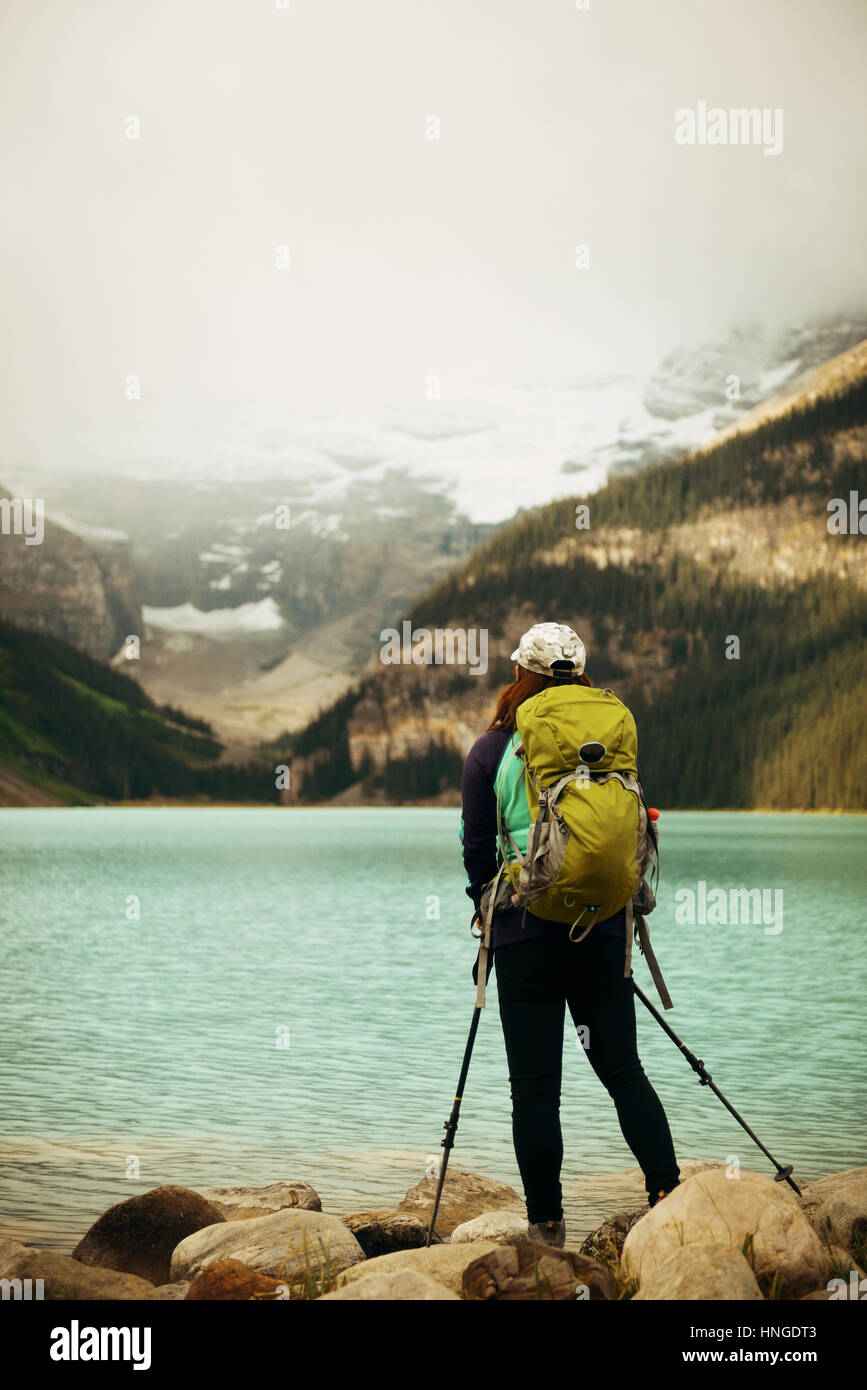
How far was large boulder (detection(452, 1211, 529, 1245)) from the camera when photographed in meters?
7.45

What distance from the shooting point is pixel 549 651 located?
564 cm

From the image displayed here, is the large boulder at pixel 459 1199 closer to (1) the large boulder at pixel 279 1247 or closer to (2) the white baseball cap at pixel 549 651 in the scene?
(1) the large boulder at pixel 279 1247

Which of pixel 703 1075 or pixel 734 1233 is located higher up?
pixel 703 1075

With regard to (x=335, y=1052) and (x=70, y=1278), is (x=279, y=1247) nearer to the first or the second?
(x=70, y=1278)

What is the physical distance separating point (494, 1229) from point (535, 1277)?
277cm

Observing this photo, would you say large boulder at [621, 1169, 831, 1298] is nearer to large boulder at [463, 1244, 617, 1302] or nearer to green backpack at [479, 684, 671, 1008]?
large boulder at [463, 1244, 617, 1302]

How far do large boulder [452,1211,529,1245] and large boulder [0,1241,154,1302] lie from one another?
1992 millimetres

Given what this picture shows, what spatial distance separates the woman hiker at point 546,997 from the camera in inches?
213

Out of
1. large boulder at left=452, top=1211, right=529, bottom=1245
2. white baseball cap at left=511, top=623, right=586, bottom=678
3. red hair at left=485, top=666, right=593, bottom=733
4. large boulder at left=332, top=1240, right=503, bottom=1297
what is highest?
white baseball cap at left=511, top=623, right=586, bottom=678

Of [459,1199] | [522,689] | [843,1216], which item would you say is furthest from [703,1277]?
[459,1199]

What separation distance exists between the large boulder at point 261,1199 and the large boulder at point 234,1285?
2683 millimetres

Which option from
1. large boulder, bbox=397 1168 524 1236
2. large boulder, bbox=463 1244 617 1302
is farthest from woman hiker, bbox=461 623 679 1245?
large boulder, bbox=397 1168 524 1236

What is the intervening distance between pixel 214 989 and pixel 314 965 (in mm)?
4670

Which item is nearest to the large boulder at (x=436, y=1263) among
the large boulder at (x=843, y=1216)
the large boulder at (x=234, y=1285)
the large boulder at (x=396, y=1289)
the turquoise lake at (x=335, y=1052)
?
the large boulder at (x=234, y=1285)
